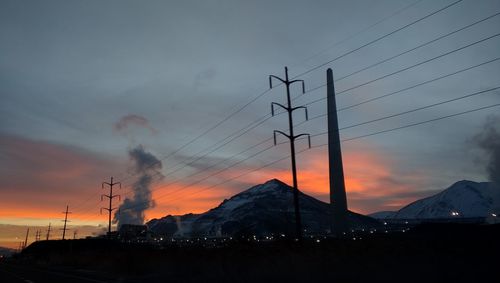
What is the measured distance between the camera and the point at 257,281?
82.4 ft

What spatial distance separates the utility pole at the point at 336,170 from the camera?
93438mm

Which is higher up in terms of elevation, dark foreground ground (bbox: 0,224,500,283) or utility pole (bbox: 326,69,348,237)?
utility pole (bbox: 326,69,348,237)

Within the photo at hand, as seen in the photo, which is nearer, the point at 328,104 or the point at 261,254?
the point at 261,254

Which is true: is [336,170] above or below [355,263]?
above

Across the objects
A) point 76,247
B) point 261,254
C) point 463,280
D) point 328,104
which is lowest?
point 463,280

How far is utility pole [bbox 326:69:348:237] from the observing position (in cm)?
9344

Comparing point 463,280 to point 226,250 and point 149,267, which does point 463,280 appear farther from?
point 149,267

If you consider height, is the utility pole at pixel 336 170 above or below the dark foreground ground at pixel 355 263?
above

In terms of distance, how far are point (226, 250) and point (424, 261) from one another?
1703 centimetres

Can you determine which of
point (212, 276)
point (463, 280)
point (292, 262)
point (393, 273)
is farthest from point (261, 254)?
point (463, 280)

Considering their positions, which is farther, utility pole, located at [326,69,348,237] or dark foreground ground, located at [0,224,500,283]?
utility pole, located at [326,69,348,237]

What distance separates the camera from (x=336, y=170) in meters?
93.1

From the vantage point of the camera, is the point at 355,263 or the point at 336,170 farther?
the point at 336,170

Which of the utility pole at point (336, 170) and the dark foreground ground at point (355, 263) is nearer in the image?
the dark foreground ground at point (355, 263)
